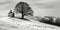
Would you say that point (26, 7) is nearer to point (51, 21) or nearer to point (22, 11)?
point (22, 11)

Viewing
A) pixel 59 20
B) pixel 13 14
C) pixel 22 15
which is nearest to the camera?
pixel 59 20

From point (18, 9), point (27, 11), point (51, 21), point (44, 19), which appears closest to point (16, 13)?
point (18, 9)

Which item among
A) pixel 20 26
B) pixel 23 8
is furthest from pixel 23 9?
pixel 20 26

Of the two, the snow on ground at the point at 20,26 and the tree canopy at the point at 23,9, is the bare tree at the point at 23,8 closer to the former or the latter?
the tree canopy at the point at 23,9

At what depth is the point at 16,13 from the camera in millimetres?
47844

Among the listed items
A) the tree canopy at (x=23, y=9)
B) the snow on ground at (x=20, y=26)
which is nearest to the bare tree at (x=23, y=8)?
the tree canopy at (x=23, y=9)

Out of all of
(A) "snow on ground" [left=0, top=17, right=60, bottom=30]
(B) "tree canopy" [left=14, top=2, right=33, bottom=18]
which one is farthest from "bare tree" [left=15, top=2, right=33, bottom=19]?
(A) "snow on ground" [left=0, top=17, right=60, bottom=30]

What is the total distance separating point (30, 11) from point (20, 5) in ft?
21.1

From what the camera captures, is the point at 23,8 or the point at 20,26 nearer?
the point at 20,26

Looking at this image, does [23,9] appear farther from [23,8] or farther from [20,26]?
[20,26]

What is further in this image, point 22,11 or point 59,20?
point 22,11

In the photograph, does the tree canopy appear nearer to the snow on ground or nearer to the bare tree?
the bare tree

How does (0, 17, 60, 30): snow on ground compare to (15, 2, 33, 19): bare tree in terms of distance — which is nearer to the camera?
(0, 17, 60, 30): snow on ground

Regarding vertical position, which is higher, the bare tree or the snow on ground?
the bare tree
